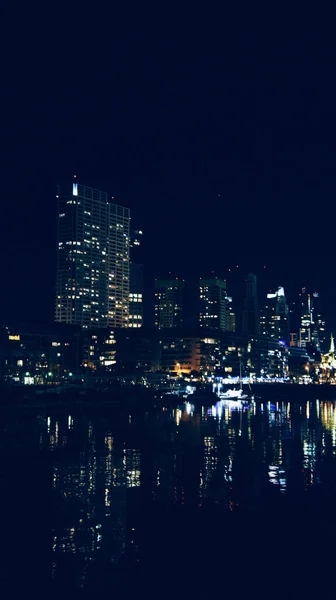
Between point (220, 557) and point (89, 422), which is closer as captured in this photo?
point (220, 557)

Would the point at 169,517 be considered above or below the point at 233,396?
above

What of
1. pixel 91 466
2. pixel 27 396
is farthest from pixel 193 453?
pixel 27 396

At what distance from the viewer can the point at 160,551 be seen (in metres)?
24.4

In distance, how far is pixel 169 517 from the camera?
2934 centimetres

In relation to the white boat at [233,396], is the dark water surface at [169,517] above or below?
above

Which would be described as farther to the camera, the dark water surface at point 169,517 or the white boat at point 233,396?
the white boat at point 233,396

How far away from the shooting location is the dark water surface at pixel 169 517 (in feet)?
72.3

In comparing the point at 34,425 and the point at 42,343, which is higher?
the point at 42,343

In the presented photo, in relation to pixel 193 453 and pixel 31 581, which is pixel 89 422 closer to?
pixel 193 453

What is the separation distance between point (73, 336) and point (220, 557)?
17662 centimetres

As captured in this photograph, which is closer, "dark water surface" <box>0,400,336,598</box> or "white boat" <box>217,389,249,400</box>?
"dark water surface" <box>0,400,336,598</box>

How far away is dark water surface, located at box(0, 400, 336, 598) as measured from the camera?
867 inches

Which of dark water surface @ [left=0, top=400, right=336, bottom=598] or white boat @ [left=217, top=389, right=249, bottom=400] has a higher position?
dark water surface @ [left=0, top=400, right=336, bottom=598]

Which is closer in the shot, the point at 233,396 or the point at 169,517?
the point at 169,517
